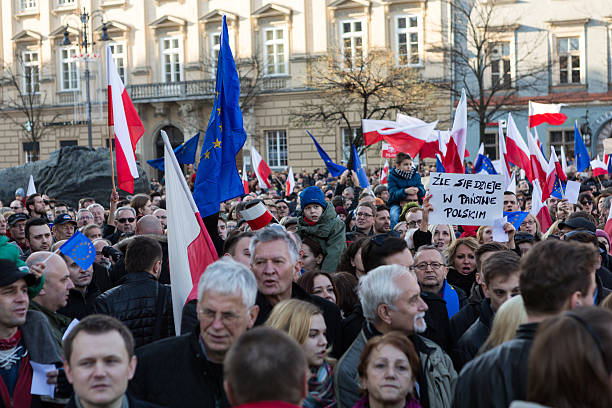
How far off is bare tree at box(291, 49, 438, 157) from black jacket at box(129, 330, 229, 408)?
2752 cm

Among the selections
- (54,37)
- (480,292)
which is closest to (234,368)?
(480,292)

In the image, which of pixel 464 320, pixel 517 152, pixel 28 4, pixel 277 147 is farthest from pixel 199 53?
pixel 464 320

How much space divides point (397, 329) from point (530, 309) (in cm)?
131

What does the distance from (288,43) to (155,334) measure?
36528 millimetres

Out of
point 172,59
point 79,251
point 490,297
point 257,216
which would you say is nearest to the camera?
point 490,297

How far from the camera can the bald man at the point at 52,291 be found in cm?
515

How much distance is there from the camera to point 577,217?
838 cm

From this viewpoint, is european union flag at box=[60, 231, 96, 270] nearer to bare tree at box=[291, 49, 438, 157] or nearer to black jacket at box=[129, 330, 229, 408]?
black jacket at box=[129, 330, 229, 408]

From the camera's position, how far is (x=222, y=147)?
25.2 feet

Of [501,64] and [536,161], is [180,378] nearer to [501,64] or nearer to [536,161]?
[536,161]

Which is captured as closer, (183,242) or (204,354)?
(204,354)

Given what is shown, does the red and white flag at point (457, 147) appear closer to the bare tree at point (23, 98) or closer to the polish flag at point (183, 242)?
the polish flag at point (183, 242)

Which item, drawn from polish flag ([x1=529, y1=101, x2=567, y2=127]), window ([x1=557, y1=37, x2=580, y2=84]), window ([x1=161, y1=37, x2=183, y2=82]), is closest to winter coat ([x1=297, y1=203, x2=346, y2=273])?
polish flag ([x1=529, y1=101, x2=567, y2=127])

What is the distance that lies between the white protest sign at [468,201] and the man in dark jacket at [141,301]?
12.1 feet
